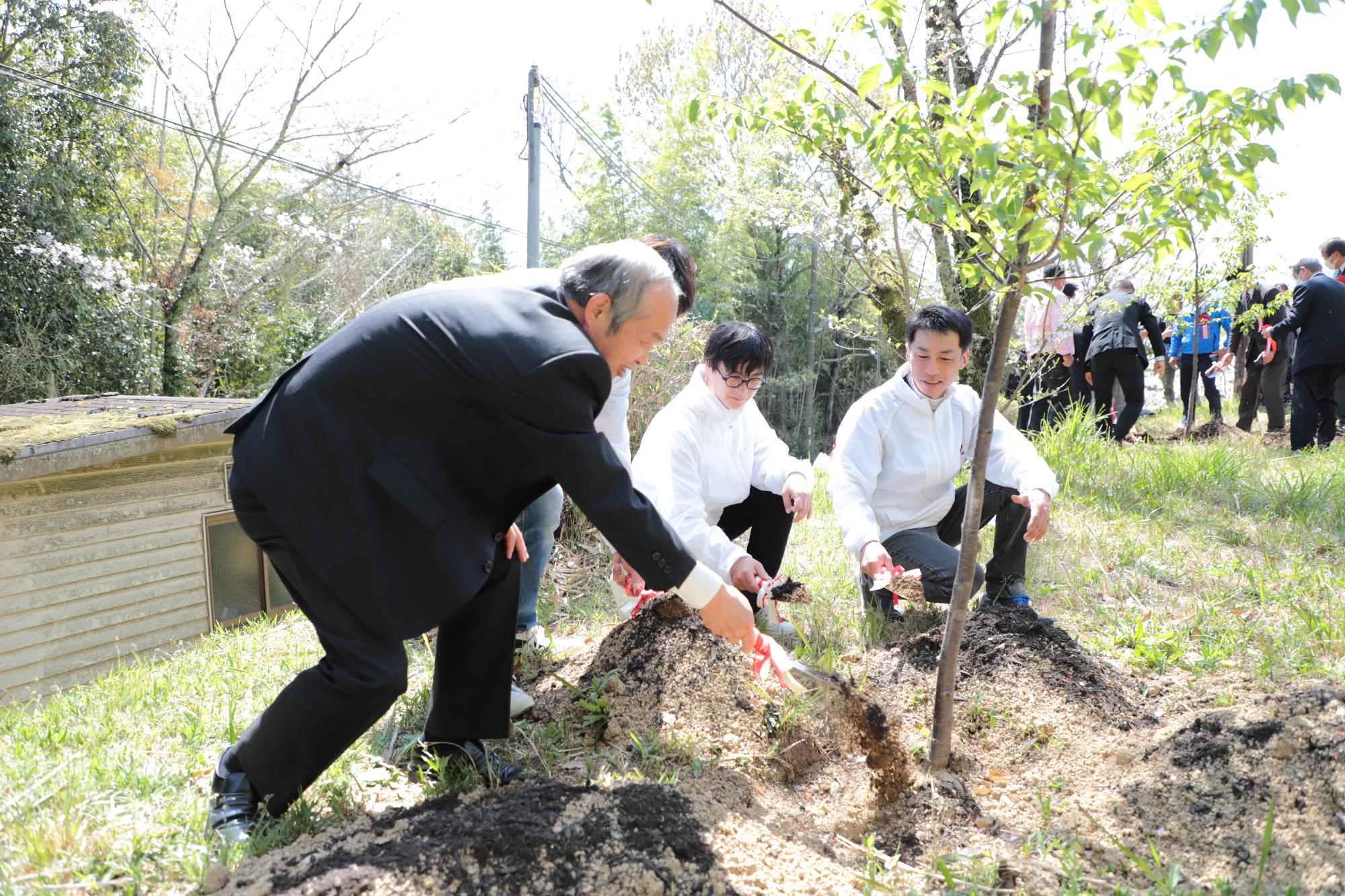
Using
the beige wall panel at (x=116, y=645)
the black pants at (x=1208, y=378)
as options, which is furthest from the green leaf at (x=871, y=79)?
the black pants at (x=1208, y=378)

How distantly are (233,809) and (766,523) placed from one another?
2.38m

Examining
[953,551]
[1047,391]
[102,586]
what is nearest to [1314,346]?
[1047,391]

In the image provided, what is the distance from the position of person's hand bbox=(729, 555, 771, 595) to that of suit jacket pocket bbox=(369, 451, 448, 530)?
1.36 metres

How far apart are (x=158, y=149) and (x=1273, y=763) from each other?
65.3 feet

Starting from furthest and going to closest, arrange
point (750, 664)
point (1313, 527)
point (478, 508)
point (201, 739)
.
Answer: point (1313, 527)
point (750, 664)
point (201, 739)
point (478, 508)

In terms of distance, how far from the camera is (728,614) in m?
1.97

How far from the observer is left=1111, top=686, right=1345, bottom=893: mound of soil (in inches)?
73.0

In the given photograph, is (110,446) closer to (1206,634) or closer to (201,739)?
(201,739)

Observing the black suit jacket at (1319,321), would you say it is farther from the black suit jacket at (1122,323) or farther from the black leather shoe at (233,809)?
the black leather shoe at (233,809)

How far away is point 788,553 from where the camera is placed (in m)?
5.14

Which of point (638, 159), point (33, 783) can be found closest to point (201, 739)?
point (33, 783)

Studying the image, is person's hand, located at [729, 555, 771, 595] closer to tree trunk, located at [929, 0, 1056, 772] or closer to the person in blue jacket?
tree trunk, located at [929, 0, 1056, 772]

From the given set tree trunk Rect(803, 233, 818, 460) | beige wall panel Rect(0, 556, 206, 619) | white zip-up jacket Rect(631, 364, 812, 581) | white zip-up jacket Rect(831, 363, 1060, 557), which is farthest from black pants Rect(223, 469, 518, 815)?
tree trunk Rect(803, 233, 818, 460)

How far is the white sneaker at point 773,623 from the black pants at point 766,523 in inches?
7.2
